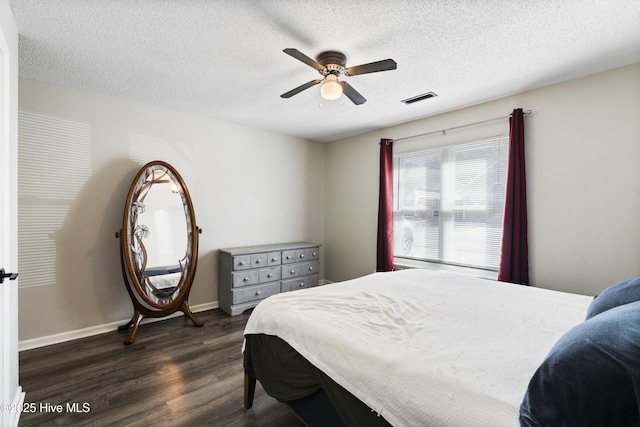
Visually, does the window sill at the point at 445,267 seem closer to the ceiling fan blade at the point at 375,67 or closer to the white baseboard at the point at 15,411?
the ceiling fan blade at the point at 375,67

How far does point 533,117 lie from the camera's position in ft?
9.11

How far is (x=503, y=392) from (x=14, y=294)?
2.64 meters

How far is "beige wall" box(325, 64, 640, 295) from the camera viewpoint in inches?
90.0

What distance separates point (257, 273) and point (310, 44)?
8.69 feet

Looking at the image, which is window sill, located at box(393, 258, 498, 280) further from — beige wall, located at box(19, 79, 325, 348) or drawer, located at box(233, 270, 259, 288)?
drawer, located at box(233, 270, 259, 288)

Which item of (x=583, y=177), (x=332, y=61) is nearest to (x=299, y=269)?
(x=332, y=61)

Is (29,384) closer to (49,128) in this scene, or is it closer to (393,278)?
(49,128)

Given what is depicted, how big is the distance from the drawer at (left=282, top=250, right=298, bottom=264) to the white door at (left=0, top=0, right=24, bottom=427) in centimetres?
255

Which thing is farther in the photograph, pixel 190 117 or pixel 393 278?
pixel 190 117

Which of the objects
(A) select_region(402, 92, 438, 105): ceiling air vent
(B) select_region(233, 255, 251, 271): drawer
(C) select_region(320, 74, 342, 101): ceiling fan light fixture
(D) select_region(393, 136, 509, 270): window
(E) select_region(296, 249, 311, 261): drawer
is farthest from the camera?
(E) select_region(296, 249, 311, 261): drawer

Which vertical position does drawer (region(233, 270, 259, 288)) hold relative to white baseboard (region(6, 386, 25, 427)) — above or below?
above

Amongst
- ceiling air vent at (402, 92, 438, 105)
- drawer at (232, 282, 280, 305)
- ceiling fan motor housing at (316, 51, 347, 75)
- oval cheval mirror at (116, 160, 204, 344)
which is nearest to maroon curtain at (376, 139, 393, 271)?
ceiling air vent at (402, 92, 438, 105)

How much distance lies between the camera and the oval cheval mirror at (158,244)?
2908 millimetres

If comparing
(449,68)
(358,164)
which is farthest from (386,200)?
(449,68)
